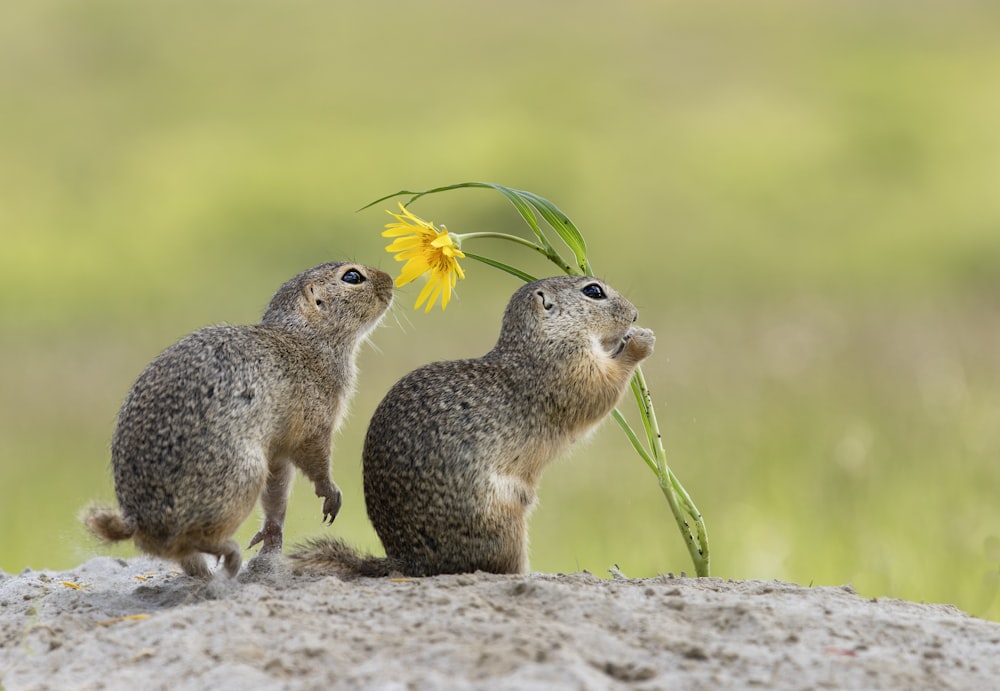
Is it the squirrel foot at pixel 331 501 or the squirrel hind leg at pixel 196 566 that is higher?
the squirrel foot at pixel 331 501

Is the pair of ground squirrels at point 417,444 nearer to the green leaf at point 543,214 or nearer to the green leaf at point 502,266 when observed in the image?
the green leaf at point 502,266

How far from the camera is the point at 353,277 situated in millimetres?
6582

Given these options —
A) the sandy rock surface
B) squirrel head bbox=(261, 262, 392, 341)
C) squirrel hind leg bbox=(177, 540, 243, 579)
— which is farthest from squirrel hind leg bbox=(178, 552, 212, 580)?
squirrel head bbox=(261, 262, 392, 341)

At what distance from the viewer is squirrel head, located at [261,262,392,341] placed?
20.9 feet

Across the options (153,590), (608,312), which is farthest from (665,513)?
(153,590)

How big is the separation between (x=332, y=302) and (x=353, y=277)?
0.21m

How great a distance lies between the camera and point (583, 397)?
19.2ft

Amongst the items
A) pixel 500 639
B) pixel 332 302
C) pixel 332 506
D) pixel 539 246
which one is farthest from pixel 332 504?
pixel 500 639

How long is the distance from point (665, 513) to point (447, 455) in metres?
3.12

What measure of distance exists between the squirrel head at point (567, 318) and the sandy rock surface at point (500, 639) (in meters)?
1.19

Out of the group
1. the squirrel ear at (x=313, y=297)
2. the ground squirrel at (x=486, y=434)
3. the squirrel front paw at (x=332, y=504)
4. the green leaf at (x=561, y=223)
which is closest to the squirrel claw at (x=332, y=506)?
Result: the squirrel front paw at (x=332, y=504)

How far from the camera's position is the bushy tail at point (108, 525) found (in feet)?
17.5

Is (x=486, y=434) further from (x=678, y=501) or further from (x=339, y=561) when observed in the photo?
(x=678, y=501)

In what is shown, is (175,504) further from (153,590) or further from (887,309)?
(887,309)
